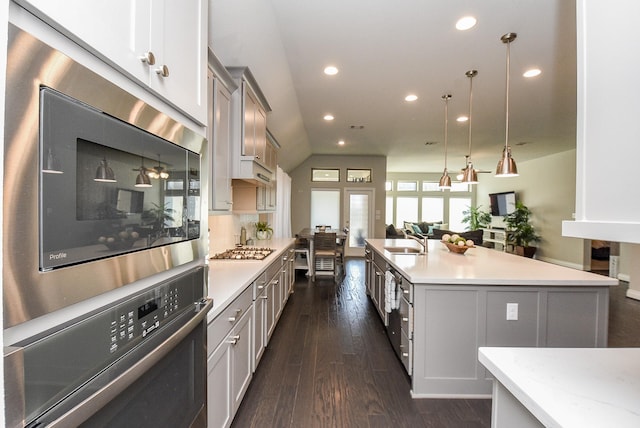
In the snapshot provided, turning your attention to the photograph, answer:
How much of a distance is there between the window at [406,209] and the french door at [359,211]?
9.20 feet

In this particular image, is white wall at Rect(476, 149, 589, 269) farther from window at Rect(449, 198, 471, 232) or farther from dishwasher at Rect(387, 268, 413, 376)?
dishwasher at Rect(387, 268, 413, 376)

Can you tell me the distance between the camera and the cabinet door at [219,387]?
133 cm

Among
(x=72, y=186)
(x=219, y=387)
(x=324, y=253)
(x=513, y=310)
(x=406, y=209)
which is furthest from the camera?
(x=406, y=209)

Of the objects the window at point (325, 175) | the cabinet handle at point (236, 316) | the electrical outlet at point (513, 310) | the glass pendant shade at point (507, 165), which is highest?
the window at point (325, 175)

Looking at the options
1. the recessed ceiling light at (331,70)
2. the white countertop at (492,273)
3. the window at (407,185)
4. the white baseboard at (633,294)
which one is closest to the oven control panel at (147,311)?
the white countertop at (492,273)

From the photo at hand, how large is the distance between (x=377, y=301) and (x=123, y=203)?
3420 mm

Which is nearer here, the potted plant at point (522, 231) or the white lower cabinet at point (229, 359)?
the white lower cabinet at point (229, 359)

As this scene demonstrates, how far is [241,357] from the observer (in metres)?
1.86

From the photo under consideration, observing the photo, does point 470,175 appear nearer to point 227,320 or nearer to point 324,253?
point 324,253

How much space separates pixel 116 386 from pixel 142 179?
1.47 ft

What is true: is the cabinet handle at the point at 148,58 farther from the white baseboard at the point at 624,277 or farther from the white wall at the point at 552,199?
the white wall at the point at 552,199

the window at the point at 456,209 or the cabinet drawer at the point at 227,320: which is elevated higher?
the window at the point at 456,209

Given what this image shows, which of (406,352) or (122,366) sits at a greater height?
(122,366)

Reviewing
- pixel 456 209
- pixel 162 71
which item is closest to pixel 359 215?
pixel 456 209
